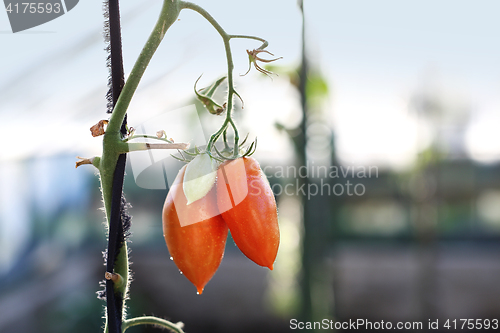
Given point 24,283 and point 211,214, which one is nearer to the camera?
point 211,214

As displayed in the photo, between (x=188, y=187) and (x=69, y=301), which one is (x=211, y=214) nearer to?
(x=188, y=187)

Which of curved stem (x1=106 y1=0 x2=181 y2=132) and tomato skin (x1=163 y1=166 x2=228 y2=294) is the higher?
curved stem (x1=106 y1=0 x2=181 y2=132)

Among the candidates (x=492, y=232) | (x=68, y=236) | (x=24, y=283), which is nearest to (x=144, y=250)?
(x=68, y=236)

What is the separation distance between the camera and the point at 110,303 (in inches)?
Answer: 11.0

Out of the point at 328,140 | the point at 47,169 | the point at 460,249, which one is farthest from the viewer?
the point at 460,249

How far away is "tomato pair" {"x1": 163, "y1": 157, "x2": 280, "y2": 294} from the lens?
1.00ft

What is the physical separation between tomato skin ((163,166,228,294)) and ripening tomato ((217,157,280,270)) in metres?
0.01

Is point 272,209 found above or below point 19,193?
above

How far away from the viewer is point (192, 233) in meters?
0.31

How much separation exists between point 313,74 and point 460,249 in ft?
10.2

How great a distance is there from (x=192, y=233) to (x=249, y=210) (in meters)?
0.05

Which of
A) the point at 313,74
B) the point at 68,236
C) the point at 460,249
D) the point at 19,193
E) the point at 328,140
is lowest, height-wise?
the point at 460,249

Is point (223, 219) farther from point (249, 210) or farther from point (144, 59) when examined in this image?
point (144, 59)

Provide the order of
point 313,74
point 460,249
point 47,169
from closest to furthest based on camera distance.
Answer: point 313,74
point 47,169
point 460,249
